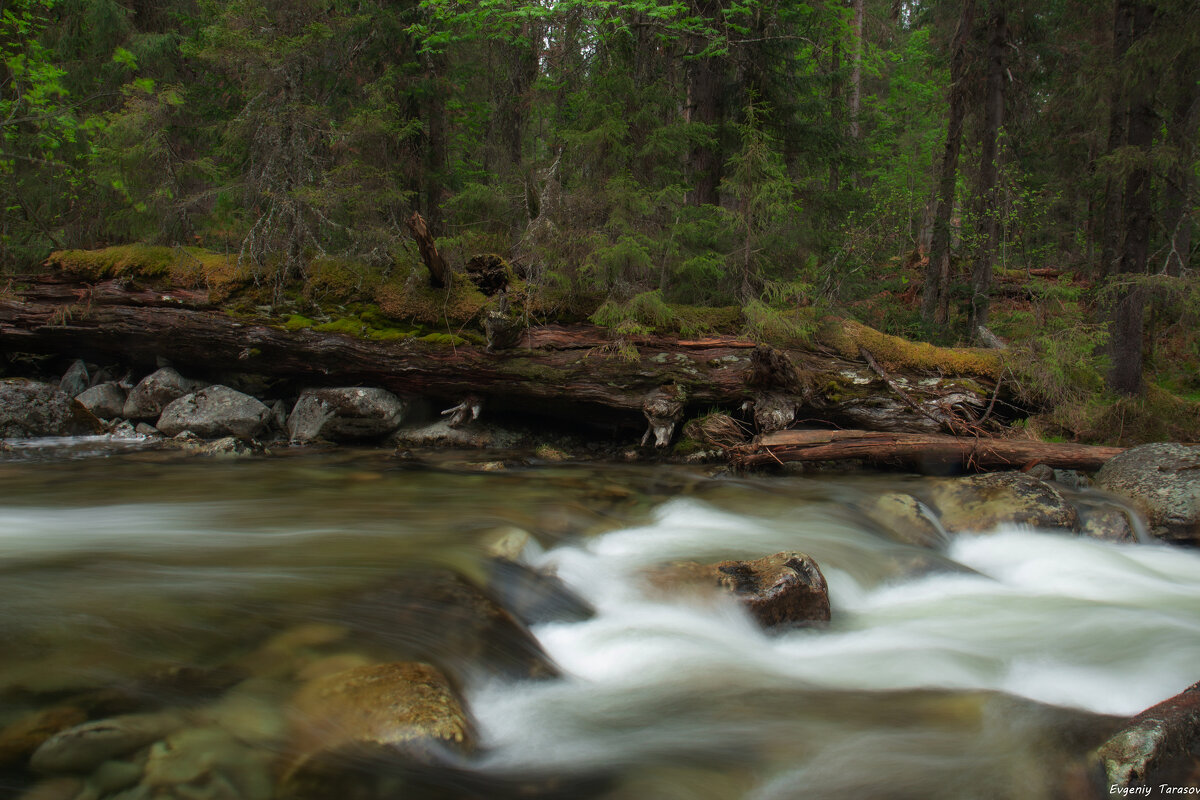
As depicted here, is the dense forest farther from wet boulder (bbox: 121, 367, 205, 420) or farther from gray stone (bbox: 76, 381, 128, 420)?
gray stone (bbox: 76, 381, 128, 420)

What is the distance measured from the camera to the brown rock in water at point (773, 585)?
14.0 ft

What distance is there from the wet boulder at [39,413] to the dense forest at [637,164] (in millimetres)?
2564

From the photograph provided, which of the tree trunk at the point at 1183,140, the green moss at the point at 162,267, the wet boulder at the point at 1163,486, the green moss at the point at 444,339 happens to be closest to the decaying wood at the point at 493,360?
the green moss at the point at 444,339

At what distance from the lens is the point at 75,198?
12648 mm

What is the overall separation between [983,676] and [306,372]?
27.5 feet

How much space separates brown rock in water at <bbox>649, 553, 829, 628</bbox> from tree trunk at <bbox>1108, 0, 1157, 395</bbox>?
702 cm

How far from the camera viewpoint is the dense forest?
8.37 m

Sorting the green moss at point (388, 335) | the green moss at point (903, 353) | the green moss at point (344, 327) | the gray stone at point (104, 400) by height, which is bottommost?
the gray stone at point (104, 400)

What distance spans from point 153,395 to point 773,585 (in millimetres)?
8808

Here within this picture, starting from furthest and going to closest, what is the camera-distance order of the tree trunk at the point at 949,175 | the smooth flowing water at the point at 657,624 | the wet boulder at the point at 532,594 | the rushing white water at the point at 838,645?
the tree trunk at the point at 949,175 < the wet boulder at the point at 532,594 < the rushing white water at the point at 838,645 < the smooth flowing water at the point at 657,624

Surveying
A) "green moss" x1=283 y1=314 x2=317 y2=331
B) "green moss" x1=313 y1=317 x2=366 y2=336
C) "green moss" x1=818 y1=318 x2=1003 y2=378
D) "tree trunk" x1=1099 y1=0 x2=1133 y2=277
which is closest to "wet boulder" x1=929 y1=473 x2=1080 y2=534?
"green moss" x1=818 y1=318 x2=1003 y2=378

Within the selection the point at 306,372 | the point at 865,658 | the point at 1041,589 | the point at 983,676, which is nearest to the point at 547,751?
the point at 865,658

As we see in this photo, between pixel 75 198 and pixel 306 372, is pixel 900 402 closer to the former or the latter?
pixel 306 372

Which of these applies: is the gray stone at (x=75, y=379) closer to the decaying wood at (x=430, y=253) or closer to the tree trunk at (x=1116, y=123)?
the decaying wood at (x=430, y=253)
